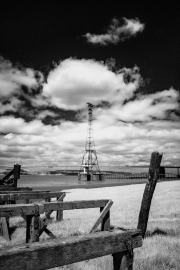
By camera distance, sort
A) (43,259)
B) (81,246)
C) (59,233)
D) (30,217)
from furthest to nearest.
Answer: (59,233), (30,217), (81,246), (43,259)

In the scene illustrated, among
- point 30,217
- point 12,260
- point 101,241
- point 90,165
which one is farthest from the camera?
point 90,165

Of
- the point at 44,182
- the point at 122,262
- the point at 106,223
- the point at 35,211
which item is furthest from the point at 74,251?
the point at 44,182

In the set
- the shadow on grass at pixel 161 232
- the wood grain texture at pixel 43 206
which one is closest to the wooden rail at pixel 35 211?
the wood grain texture at pixel 43 206

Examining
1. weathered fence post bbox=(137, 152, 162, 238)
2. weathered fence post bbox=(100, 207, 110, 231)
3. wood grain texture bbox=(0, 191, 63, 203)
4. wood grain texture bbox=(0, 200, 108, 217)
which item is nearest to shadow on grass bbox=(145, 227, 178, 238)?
weathered fence post bbox=(137, 152, 162, 238)

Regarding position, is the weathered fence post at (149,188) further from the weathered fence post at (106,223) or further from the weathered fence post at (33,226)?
the weathered fence post at (33,226)

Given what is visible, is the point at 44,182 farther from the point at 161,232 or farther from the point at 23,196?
the point at 161,232

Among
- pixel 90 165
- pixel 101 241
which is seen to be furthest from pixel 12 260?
pixel 90 165

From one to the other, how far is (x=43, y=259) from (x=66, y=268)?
273cm

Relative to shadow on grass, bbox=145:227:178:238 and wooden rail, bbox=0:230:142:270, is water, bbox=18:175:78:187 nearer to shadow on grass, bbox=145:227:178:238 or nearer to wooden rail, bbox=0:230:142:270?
shadow on grass, bbox=145:227:178:238

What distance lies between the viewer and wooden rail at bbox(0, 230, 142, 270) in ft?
5.30

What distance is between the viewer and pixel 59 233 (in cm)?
660

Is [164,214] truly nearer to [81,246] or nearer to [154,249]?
[154,249]

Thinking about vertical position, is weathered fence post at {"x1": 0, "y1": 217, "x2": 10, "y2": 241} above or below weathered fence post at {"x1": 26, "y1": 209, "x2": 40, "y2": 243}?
below

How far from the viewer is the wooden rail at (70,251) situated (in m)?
1.62
